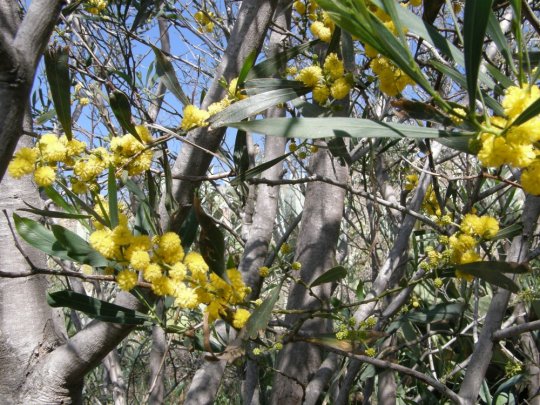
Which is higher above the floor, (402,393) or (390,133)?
(390,133)

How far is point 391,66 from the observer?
809 mm

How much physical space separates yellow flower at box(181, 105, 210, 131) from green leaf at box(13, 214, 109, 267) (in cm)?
26

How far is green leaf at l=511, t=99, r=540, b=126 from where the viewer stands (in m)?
0.48

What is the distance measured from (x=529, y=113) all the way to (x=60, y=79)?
0.67 meters

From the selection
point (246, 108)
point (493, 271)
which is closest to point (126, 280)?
point (246, 108)

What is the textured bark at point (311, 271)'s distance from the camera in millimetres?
1387

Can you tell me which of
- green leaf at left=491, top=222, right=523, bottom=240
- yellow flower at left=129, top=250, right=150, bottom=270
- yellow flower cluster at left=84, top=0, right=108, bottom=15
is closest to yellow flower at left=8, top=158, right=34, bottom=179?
yellow flower at left=129, top=250, right=150, bottom=270

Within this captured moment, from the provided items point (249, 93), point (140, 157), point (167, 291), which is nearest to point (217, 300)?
point (167, 291)

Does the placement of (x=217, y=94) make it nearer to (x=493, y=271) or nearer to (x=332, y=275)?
(x=332, y=275)

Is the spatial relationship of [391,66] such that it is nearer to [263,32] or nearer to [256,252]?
[263,32]

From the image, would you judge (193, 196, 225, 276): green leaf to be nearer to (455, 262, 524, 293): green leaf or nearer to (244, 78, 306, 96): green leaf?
(244, 78, 306, 96): green leaf

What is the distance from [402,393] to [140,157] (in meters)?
1.91

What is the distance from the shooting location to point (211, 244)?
2.50ft

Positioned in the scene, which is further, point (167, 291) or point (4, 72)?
point (167, 291)
